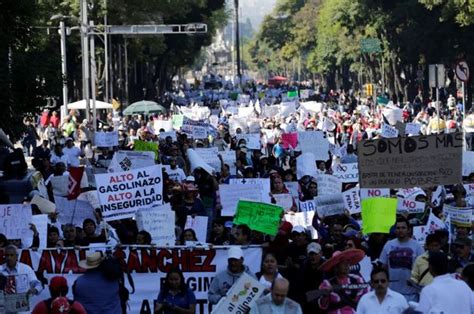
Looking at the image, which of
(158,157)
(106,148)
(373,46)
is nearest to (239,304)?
(158,157)

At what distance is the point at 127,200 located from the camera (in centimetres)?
1741

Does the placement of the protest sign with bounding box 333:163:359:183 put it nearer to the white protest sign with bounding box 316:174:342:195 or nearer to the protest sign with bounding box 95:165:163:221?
the white protest sign with bounding box 316:174:342:195

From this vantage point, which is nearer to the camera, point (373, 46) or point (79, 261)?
point (79, 261)

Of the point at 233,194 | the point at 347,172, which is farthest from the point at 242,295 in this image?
the point at 347,172

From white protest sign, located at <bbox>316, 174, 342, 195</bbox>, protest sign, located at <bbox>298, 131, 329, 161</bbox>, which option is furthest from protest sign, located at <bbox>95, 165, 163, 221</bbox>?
protest sign, located at <bbox>298, 131, 329, 161</bbox>

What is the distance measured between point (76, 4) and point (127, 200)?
160 feet

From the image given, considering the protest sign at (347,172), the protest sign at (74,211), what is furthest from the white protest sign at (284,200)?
the protest sign at (347,172)

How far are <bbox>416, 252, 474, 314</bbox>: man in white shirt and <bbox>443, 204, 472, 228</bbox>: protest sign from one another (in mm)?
4615

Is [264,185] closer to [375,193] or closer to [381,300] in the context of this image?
[375,193]

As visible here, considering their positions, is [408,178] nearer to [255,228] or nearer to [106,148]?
[255,228]

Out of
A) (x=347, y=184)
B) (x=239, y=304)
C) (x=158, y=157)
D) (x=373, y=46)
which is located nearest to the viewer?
(x=239, y=304)

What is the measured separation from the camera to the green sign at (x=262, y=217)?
51.7 feet

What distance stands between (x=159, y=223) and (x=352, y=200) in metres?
2.89

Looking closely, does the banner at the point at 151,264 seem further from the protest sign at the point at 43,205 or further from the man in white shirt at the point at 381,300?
the man in white shirt at the point at 381,300
